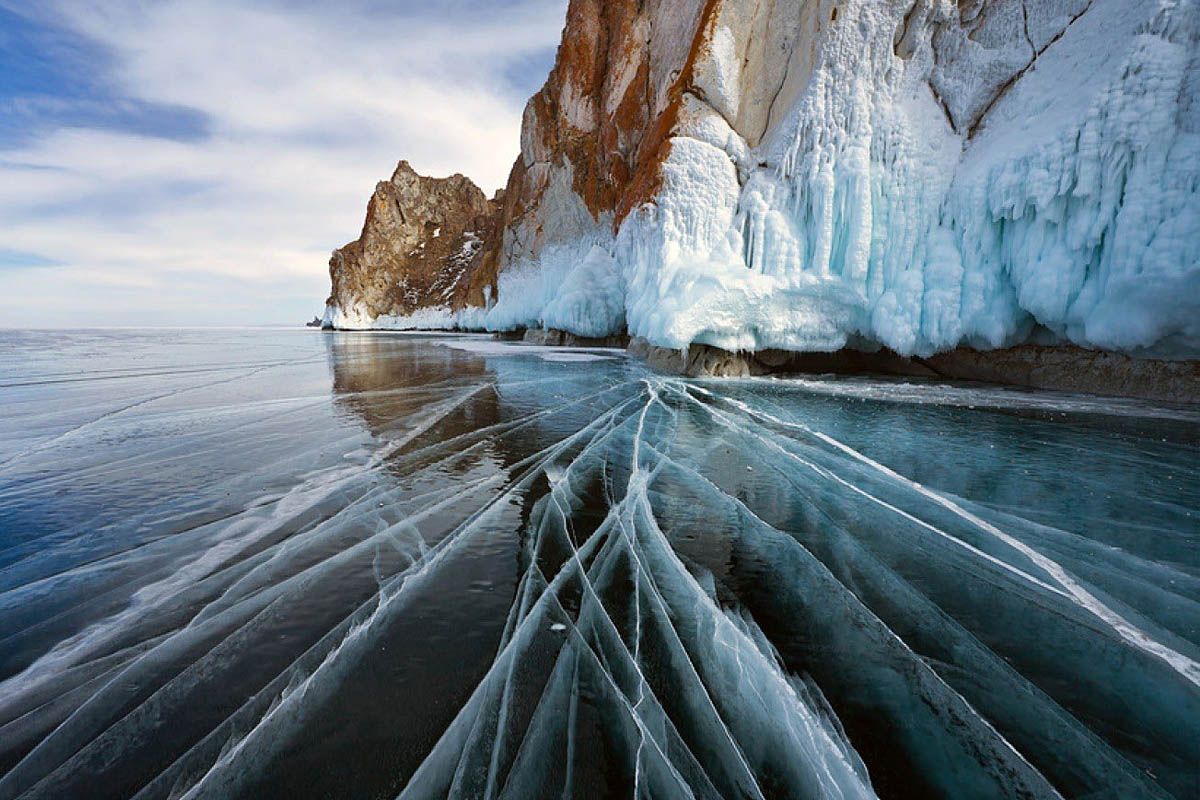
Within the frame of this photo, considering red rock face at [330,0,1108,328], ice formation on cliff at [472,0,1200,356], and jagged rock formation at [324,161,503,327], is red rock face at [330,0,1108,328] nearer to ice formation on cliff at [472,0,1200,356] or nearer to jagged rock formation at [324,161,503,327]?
ice formation on cliff at [472,0,1200,356]

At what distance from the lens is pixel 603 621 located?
2646mm

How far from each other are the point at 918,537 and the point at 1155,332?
7389mm

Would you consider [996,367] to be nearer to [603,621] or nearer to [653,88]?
[603,621]

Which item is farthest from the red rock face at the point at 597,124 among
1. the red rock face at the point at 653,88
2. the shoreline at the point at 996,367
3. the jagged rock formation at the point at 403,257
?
the jagged rock formation at the point at 403,257

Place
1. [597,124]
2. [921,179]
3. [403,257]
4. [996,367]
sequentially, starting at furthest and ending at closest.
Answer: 1. [403,257]
2. [597,124]
3. [996,367]
4. [921,179]

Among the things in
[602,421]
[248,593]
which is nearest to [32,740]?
[248,593]

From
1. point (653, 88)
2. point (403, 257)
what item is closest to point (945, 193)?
point (653, 88)

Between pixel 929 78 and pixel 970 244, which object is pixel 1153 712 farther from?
pixel 929 78

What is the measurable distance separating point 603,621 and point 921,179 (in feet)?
40.6

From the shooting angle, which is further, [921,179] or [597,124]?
[597,124]

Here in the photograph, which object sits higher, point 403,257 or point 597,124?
point 597,124

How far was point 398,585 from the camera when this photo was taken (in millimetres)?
2977

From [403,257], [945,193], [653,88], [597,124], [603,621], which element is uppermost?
[597,124]

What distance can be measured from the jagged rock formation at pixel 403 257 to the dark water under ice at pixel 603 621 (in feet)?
203
